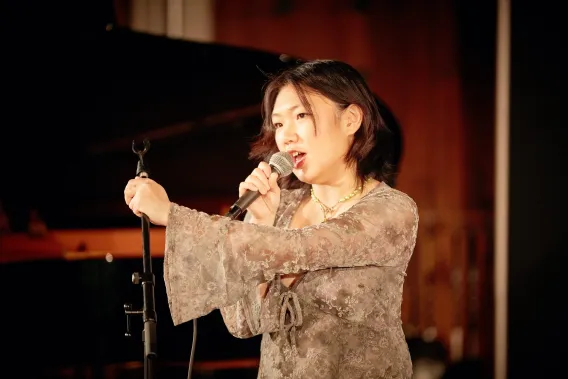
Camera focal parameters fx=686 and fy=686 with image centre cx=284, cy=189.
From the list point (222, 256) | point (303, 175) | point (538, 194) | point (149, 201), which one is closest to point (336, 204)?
point (303, 175)

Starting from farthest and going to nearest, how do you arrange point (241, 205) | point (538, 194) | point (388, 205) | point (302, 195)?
point (538, 194), point (302, 195), point (388, 205), point (241, 205)

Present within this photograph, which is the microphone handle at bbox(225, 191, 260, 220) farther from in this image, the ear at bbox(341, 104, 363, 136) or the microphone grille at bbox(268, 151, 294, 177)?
the ear at bbox(341, 104, 363, 136)

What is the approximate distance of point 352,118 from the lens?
1.83 m

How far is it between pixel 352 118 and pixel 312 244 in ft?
1.48

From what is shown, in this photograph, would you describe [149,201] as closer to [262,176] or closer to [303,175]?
[262,176]

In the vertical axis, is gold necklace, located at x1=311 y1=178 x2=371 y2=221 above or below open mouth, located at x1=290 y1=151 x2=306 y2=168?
below

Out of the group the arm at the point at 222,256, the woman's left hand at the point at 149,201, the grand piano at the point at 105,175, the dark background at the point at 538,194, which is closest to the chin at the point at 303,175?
the arm at the point at 222,256

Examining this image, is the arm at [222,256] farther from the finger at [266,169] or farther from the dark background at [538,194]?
the dark background at [538,194]

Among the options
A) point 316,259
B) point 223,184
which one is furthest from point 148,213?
point 223,184

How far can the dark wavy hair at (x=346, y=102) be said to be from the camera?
1.78 m

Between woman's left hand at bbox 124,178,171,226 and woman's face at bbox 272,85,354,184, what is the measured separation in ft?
1.35

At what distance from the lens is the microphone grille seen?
1706mm

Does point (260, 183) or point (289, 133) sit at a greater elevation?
point (289, 133)

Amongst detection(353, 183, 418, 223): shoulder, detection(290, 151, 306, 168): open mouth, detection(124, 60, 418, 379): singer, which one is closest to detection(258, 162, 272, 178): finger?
detection(124, 60, 418, 379): singer
